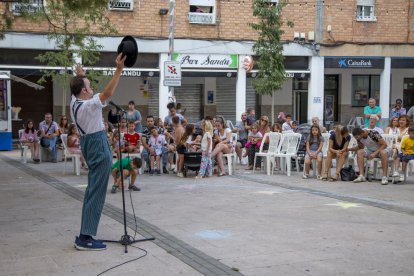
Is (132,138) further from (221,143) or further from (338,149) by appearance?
(338,149)

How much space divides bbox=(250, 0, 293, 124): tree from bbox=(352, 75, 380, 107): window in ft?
27.7

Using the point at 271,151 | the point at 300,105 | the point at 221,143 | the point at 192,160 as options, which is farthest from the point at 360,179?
the point at 300,105

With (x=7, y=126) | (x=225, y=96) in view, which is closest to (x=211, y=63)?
(x=225, y=96)

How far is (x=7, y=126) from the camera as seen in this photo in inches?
830

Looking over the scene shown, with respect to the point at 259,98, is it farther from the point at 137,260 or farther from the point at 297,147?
the point at 137,260

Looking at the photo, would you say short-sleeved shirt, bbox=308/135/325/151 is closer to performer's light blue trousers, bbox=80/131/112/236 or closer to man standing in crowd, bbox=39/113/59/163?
man standing in crowd, bbox=39/113/59/163

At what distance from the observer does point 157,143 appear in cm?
1423

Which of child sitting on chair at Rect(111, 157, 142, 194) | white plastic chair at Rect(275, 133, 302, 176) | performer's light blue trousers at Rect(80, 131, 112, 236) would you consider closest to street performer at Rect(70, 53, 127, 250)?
performer's light blue trousers at Rect(80, 131, 112, 236)

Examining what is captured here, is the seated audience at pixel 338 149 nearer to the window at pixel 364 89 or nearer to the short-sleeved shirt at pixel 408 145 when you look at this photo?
the short-sleeved shirt at pixel 408 145

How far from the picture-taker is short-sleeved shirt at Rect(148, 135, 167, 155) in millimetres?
14164

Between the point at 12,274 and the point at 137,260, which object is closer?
the point at 12,274

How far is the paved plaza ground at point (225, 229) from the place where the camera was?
19.7ft

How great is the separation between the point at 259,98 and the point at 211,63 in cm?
431

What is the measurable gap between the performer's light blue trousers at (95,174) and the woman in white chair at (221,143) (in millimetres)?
7413
